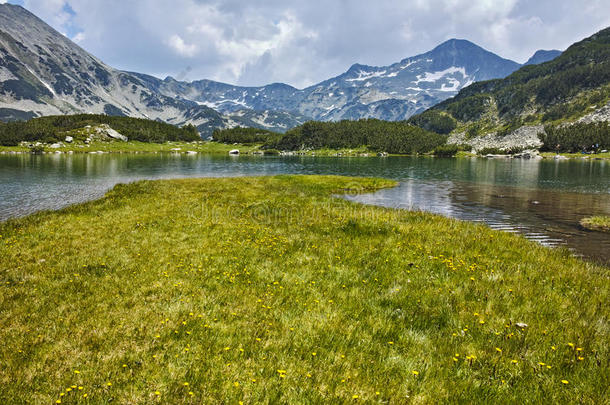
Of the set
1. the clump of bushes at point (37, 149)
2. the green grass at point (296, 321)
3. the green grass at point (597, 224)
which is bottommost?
the green grass at point (296, 321)

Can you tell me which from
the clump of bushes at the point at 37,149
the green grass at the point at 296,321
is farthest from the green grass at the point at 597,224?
the clump of bushes at the point at 37,149

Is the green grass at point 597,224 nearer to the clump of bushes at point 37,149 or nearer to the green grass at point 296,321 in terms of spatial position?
the green grass at point 296,321

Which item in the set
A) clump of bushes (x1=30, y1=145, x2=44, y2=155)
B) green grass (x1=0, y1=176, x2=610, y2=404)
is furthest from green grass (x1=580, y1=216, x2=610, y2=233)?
clump of bushes (x1=30, y1=145, x2=44, y2=155)

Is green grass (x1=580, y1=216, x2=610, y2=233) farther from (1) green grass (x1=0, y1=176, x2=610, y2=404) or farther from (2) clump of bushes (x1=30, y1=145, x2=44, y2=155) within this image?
(2) clump of bushes (x1=30, y1=145, x2=44, y2=155)

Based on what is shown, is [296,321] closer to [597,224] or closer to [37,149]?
[597,224]

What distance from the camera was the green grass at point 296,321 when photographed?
578cm

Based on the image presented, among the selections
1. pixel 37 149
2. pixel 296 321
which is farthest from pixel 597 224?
pixel 37 149

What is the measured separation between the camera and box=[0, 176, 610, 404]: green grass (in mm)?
5777

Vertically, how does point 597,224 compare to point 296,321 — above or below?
above

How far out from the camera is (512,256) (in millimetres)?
14250

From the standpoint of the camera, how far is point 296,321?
812 cm

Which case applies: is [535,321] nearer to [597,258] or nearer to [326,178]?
[597,258]

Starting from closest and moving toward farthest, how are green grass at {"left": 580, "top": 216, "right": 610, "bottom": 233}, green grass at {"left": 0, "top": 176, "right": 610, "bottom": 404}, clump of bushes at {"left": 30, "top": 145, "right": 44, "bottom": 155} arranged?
green grass at {"left": 0, "top": 176, "right": 610, "bottom": 404}
green grass at {"left": 580, "top": 216, "right": 610, "bottom": 233}
clump of bushes at {"left": 30, "top": 145, "right": 44, "bottom": 155}

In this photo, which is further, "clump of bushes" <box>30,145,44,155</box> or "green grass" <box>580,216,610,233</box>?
"clump of bushes" <box>30,145,44,155</box>
